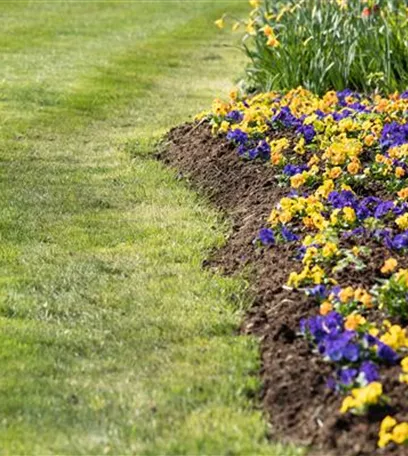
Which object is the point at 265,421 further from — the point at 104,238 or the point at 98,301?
the point at 104,238

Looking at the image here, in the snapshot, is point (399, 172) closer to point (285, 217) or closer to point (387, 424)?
point (285, 217)

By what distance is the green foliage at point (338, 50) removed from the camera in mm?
10492

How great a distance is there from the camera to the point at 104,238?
265 inches

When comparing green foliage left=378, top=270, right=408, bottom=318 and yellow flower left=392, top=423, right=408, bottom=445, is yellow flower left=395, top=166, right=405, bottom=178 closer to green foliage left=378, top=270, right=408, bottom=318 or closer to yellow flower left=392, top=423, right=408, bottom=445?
green foliage left=378, top=270, right=408, bottom=318

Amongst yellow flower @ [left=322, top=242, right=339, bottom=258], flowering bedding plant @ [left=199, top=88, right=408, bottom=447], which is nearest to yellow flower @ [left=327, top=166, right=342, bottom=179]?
flowering bedding plant @ [left=199, top=88, right=408, bottom=447]

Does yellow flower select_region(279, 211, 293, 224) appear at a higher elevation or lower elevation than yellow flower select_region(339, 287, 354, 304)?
lower

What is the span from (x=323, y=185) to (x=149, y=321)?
1.73m

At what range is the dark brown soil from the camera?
416 centimetres

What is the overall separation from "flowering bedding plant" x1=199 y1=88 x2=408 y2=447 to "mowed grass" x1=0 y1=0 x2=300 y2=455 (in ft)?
1.22

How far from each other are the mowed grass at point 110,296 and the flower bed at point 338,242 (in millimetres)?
270

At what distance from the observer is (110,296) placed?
5680 mm

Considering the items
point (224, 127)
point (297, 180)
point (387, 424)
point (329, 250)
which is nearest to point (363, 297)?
point (329, 250)

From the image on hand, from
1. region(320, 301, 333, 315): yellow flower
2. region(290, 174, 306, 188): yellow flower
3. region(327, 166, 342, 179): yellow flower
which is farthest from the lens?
region(327, 166, 342, 179): yellow flower

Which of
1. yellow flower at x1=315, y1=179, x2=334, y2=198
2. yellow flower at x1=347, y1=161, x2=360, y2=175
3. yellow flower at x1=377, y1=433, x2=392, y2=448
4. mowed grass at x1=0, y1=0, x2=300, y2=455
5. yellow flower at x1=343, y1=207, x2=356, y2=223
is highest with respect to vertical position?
yellow flower at x1=343, y1=207, x2=356, y2=223
